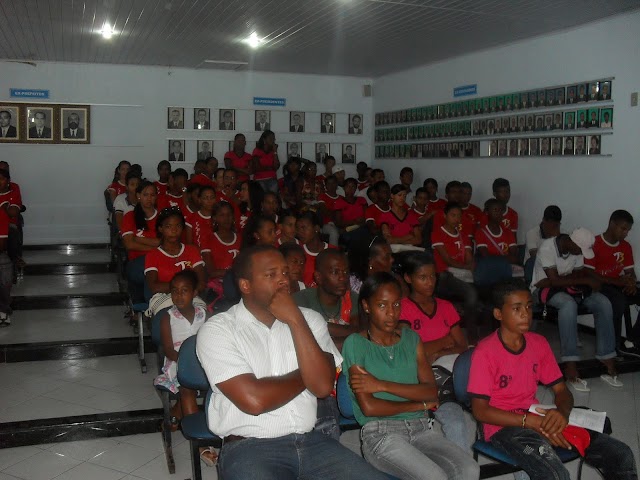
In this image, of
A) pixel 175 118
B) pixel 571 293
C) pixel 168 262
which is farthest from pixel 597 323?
pixel 175 118

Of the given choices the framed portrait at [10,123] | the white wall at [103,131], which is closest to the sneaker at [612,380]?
the white wall at [103,131]

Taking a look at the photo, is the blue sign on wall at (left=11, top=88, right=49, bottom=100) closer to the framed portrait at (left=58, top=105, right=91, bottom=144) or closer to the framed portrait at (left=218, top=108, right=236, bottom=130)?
the framed portrait at (left=58, top=105, right=91, bottom=144)

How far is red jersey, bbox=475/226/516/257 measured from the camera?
21.3 feet

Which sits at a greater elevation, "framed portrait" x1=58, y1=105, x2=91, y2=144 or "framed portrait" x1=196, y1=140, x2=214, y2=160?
"framed portrait" x1=58, y1=105, x2=91, y2=144

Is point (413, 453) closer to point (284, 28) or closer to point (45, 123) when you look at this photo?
point (284, 28)

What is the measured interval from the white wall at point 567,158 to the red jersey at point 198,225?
3.52m

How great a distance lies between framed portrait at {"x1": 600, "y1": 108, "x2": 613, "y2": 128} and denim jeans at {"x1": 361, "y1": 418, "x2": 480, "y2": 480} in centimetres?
472

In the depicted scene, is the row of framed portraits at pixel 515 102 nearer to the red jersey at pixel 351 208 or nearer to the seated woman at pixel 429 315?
the red jersey at pixel 351 208

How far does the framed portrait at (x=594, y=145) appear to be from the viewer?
654cm

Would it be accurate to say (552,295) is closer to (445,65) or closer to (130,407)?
(130,407)

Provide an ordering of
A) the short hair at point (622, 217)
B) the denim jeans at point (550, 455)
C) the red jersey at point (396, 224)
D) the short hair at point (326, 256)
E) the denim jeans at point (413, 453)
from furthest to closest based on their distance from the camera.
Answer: the red jersey at point (396, 224) → the short hair at point (622, 217) → the short hair at point (326, 256) → the denim jeans at point (550, 455) → the denim jeans at point (413, 453)

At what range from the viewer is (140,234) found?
19.0 feet

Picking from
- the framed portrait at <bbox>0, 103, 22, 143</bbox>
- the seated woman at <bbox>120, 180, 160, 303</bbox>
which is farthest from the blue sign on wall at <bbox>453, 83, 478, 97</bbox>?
the framed portrait at <bbox>0, 103, 22, 143</bbox>

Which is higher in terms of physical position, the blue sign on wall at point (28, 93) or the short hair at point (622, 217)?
the blue sign on wall at point (28, 93)
